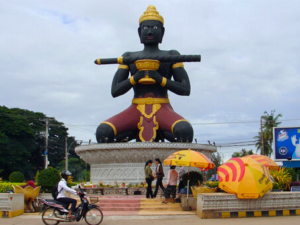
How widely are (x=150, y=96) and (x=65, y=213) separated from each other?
9.01 m

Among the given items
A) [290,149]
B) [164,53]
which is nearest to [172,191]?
[164,53]

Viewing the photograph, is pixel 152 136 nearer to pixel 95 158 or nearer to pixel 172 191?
pixel 95 158

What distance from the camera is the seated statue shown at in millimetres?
15930

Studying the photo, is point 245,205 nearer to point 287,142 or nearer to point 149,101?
point 149,101

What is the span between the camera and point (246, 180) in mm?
9461

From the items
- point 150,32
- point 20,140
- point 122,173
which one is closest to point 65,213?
point 122,173

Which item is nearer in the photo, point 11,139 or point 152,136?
point 152,136

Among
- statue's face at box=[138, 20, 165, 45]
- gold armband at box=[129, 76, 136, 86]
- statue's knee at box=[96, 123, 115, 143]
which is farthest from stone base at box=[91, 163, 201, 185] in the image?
statue's face at box=[138, 20, 165, 45]

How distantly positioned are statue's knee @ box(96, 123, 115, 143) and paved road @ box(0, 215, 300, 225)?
6.20 m

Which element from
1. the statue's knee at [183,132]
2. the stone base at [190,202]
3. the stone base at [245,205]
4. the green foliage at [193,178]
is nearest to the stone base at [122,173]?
the statue's knee at [183,132]

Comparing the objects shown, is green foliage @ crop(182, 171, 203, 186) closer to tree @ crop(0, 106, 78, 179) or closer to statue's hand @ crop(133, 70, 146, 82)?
statue's hand @ crop(133, 70, 146, 82)

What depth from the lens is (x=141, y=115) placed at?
1656cm

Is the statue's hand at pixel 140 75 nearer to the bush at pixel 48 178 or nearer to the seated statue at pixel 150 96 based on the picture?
the seated statue at pixel 150 96

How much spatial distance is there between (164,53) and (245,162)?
323 inches
